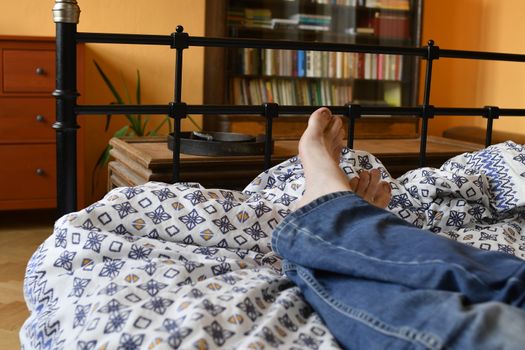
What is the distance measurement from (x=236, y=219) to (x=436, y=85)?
A: 3.76 meters

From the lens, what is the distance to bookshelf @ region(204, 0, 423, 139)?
389cm

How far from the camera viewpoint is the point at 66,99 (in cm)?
134

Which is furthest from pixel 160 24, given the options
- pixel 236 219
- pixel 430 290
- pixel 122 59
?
pixel 430 290

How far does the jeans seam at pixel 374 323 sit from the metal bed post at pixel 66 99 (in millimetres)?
546

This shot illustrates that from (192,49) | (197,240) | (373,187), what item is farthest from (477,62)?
(197,240)

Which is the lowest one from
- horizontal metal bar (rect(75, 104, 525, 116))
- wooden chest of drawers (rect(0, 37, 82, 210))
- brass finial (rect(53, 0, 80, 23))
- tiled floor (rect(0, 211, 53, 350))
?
tiled floor (rect(0, 211, 53, 350))

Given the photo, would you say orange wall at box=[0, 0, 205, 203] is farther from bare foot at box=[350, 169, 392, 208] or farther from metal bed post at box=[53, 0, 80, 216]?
bare foot at box=[350, 169, 392, 208]

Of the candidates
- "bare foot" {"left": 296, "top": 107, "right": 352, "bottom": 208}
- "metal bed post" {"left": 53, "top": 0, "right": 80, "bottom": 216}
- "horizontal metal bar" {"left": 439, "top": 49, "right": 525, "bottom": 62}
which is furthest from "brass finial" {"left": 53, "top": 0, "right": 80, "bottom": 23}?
"horizontal metal bar" {"left": 439, "top": 49, "right": 525, "bottom": 62}

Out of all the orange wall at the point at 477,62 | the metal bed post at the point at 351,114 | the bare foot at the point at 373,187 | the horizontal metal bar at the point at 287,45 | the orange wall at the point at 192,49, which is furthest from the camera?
the orange wall at the point at 477,62

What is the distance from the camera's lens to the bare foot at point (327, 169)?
1.13 m

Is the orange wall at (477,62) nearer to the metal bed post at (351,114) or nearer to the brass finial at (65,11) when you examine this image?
the metal bed post at (351,114)

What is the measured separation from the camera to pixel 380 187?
52.8 inches

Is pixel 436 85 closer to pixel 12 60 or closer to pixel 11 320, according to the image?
pixel 12 60

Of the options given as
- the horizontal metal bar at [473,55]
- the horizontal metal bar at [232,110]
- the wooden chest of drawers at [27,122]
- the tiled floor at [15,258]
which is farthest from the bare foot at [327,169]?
the wooden chest of drawers at [27,122]
